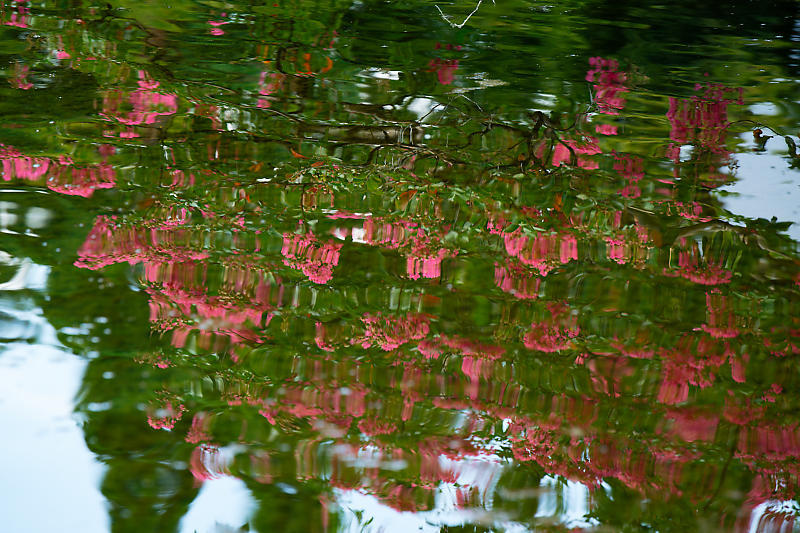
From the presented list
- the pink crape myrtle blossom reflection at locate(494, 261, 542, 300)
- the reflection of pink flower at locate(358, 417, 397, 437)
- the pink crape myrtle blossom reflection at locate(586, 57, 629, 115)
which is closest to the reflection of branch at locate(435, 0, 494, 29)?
the pink crape myrtle blossom reflection at locate(586, 57, 629, 115)

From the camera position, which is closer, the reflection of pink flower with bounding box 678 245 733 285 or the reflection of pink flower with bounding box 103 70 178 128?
the reflection of pink flower with bounding box 678 245 733 285

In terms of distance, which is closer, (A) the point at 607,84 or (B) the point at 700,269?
(B) the point at 700,269

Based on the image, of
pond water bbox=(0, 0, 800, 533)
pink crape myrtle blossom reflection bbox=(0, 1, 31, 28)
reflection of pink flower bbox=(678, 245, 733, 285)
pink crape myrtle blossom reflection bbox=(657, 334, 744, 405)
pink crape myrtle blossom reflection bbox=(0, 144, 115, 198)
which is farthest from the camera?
pink crape myrtle blossom reflection bbox=(0, 1, 31, 28)

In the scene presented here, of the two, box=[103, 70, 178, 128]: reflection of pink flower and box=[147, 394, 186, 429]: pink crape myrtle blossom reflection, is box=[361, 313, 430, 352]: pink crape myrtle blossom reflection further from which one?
box=[103, 70, 178, 128]: reflection of pink flower

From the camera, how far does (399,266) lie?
55.2 inches

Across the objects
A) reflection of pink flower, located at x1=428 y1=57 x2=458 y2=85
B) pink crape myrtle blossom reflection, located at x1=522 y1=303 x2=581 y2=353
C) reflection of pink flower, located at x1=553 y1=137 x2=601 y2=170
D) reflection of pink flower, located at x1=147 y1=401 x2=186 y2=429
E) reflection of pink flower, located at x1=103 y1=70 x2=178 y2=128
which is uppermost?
reflection of pink flower, located at x1=428 y1=57 x2=458 y2=85

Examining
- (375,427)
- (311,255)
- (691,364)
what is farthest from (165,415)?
(691,364)

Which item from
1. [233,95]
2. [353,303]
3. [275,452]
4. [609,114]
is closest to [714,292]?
[609,114]

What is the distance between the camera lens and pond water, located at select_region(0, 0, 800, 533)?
101 centimetres

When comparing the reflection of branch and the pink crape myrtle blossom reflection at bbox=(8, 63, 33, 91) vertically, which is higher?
the reflection of branch

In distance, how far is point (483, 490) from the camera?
999 millimetres

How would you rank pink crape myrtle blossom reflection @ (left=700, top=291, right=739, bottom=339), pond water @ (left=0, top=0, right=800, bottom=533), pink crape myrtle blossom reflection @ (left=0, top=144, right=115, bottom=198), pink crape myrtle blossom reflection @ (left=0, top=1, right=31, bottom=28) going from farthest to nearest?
pink crape myrtle blossom reflection @ (left=0, top=1, right=31, bottom=28), pink crape myrtle blossom reflection @ (left=0, top=144, right=115, bottom=198), pink crape myrtle blossom reflection @ (left=700, top=291, right=739, bottom=339), pond water @ (left=0, top=0, right=800, bottom=533)

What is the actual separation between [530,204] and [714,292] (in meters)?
0.49

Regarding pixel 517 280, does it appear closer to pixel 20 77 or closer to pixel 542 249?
pixel 542 249
